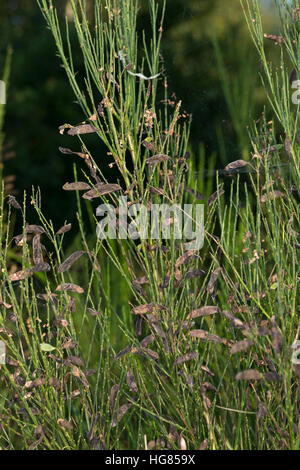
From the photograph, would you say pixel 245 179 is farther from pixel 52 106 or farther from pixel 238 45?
pixel 52 106

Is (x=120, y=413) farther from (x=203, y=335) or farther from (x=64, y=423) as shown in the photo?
(x=203, y=335)

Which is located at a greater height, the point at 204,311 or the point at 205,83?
the point at 205,83

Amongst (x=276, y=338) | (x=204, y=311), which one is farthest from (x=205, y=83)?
(x=276, y=338)

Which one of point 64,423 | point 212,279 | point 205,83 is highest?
point 205,83

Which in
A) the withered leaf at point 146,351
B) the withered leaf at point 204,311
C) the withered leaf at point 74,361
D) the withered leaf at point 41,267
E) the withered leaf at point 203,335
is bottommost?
the withered leaf at point 74,361

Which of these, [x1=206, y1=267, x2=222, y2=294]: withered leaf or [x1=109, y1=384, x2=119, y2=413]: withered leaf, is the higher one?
[x1=206, y1=267, x2=222, y2=294]: withered leaf

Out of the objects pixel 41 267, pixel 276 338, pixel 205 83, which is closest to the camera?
pixel 276 338

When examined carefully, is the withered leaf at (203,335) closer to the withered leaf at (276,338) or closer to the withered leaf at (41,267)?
the withered leaf at (276,338)

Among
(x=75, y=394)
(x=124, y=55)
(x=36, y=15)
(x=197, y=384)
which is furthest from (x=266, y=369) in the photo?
(x=36, y=15)

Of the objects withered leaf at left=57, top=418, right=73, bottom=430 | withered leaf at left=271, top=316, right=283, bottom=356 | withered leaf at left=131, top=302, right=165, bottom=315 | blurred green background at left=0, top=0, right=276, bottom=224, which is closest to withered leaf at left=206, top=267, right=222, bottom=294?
withered leaf at left=131, top=302, right=165, bottom=315

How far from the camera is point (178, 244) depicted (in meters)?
→ 2.06

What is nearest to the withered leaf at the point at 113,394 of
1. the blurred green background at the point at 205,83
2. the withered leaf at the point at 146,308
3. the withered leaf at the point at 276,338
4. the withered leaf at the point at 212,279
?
the withered leaf at the point at 146,308

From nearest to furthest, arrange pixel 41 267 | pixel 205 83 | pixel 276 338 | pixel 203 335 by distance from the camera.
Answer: pixel 276 338 → pixel 203 335 → pixel 41 267 → pixel 205 83

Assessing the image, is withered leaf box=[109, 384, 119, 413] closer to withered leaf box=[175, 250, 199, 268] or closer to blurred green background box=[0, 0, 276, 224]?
withered leaf box=[175, 250, 199, 268]
